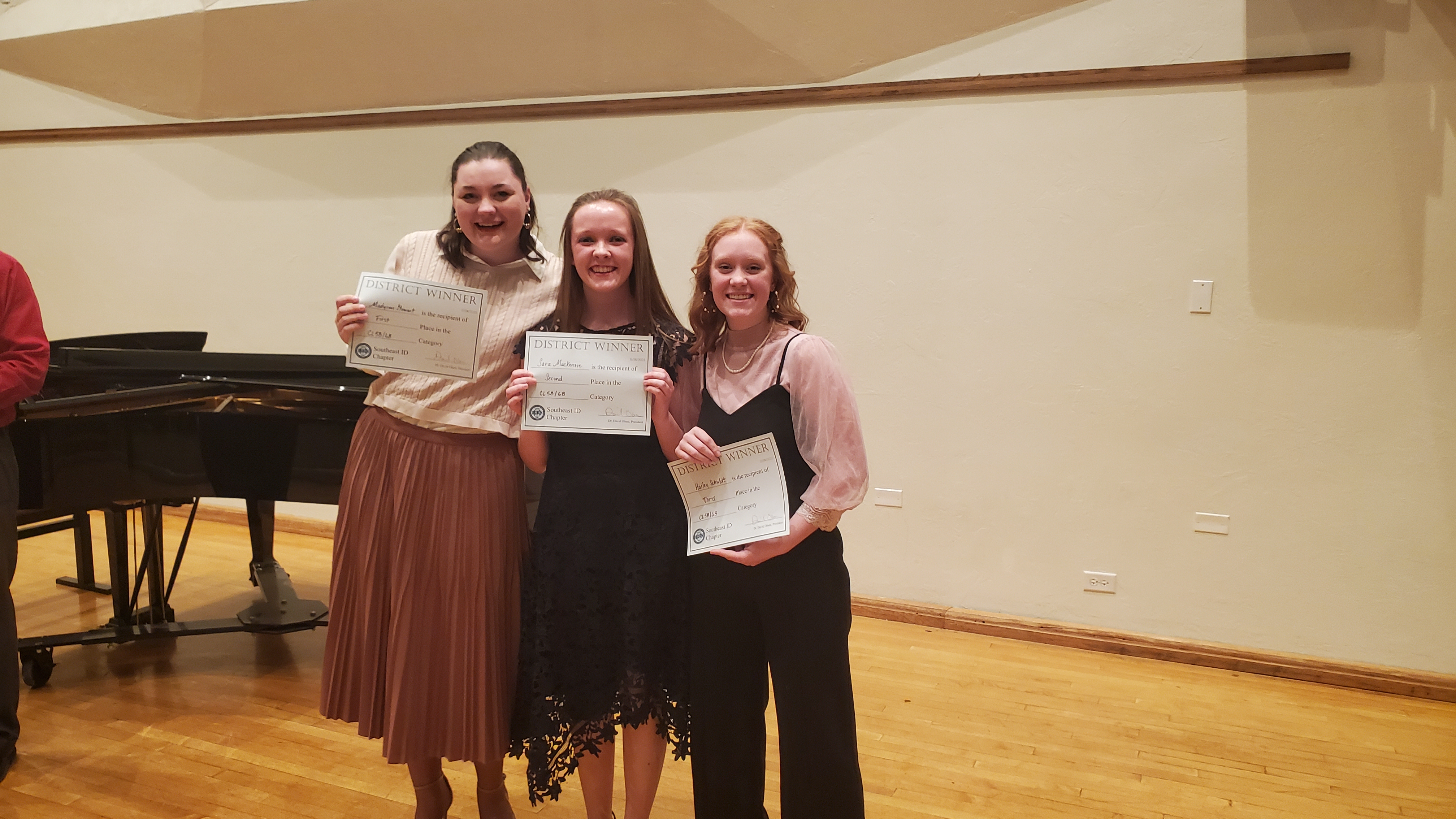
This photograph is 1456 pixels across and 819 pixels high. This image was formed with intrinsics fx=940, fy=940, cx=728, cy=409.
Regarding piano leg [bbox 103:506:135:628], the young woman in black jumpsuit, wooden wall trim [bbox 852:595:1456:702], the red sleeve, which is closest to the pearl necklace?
the young woman in black jumpsuit

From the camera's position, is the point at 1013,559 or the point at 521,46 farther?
the point at 521,46

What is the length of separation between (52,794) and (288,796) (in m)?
0.59

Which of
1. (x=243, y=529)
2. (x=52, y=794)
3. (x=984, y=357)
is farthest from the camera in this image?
(x=243, y=529)

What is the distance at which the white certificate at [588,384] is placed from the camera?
170 cm

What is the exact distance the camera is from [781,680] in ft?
5.54

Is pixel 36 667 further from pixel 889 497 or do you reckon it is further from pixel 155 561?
pixel 889 497

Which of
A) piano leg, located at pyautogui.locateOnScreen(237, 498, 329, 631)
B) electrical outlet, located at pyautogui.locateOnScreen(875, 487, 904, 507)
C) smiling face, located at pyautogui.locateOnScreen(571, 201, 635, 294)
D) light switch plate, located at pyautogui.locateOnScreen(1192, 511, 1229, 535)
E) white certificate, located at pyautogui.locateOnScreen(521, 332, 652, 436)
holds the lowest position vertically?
piano leg, located at pyautogui.locateOnScreen(237, 498, 329, 631)

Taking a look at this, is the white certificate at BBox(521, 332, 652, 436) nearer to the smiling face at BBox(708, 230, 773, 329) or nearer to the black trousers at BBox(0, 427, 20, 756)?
the smiling face at BBox(708, 230, 773, 329)

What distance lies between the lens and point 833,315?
12.7 ft

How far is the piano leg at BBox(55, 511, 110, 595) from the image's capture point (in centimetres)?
386

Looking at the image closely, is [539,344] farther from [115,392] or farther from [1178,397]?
[1178,397]

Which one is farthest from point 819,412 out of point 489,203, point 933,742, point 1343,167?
point 1343,167

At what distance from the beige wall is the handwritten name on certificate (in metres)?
Answer: 2.26

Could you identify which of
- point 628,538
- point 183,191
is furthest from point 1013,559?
point 183,191
